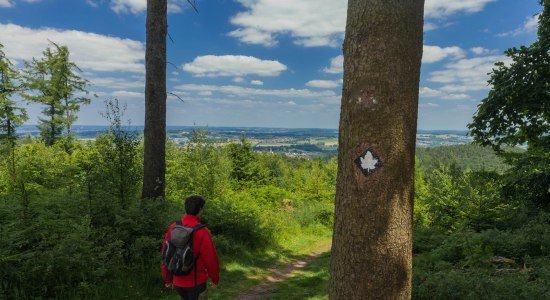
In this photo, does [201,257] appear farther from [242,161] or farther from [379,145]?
[242,161]

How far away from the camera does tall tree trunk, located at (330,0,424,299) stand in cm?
238

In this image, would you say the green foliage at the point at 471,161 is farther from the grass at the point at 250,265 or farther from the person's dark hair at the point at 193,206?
the person's dark hair at the point at 193,206

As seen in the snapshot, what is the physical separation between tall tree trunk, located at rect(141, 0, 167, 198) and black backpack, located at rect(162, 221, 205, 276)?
516cm

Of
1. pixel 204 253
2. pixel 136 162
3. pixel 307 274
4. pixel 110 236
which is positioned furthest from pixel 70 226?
pixel 307 274

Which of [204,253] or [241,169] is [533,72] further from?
[241,169]

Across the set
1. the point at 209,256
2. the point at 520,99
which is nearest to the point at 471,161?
A: the point at 520,99

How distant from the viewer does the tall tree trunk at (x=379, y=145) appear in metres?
2.38

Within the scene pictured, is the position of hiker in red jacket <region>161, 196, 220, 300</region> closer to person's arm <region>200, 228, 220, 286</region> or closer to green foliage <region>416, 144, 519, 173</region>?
person's arm <region>200, 228, 220, 286</region>

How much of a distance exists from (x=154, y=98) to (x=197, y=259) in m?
5.78

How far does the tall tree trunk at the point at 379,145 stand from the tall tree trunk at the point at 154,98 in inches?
285

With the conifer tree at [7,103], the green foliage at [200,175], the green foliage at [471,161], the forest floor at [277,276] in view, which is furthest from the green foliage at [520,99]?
the conifer tree at [7,103]

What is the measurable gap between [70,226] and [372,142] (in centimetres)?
660

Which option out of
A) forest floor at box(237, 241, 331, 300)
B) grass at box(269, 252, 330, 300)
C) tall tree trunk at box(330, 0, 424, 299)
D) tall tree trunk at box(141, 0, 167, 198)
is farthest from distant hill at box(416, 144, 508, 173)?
tall tree trunk at box(330, 0, 424, 299)

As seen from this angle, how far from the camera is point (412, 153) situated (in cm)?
250
